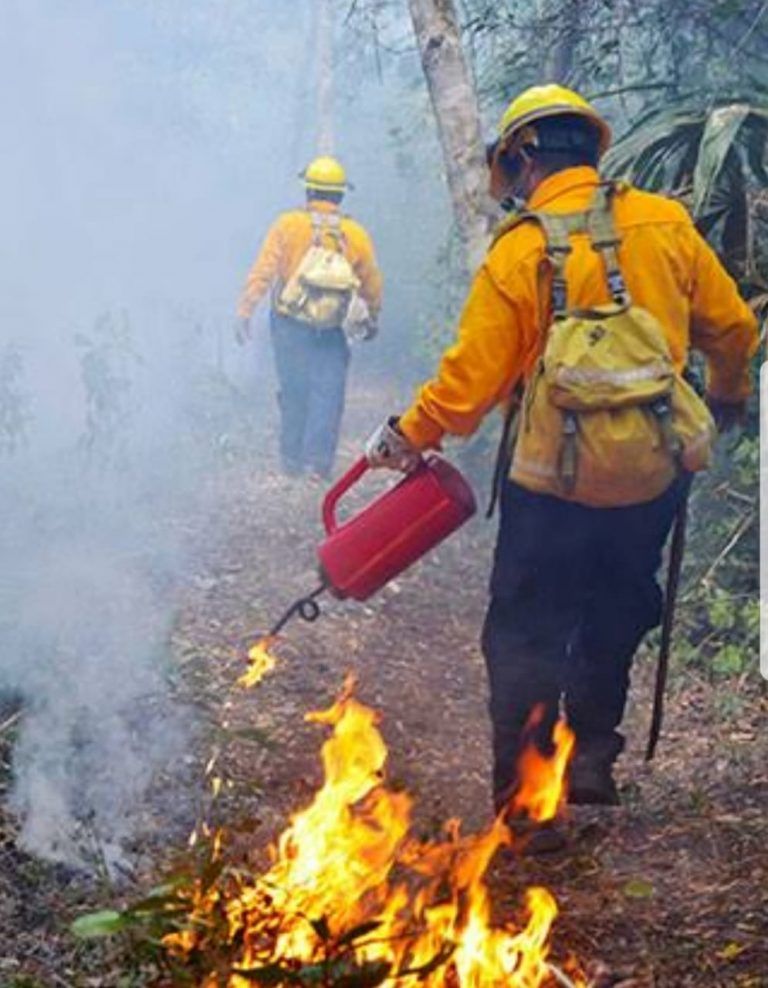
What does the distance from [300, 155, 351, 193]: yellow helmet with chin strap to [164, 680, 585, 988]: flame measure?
5665 millimetres

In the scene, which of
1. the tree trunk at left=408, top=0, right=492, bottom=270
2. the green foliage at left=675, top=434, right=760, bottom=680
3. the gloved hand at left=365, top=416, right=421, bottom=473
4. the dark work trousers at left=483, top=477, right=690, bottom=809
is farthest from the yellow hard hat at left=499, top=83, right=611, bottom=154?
the green foliage at left=675, top=434, right=760, bottom=680

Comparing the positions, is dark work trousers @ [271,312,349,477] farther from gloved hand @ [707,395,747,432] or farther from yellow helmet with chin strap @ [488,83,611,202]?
yellow helmet with chin strap @ [488,83,611,202]

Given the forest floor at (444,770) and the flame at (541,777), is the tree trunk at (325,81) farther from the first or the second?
the flame at (541,777)

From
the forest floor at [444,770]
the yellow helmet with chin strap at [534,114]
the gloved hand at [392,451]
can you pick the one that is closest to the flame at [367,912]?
the forest floor at [444,770]

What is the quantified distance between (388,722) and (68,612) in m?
1.48

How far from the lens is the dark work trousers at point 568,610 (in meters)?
4.32

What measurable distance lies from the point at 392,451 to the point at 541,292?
70 cm

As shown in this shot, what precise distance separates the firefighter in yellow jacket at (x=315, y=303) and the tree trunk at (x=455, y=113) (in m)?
2.87

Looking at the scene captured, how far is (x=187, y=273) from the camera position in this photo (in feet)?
55.4

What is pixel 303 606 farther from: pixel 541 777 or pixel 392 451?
pixel 541 777

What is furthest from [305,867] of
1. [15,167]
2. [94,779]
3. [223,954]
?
[15,167]

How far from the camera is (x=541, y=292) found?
13.5ft

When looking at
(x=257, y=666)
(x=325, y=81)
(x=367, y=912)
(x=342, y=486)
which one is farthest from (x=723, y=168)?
(x=325, y=81)

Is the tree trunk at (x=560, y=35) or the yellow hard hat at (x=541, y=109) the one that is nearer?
the yellow hard hat at (x=541, y=109)
